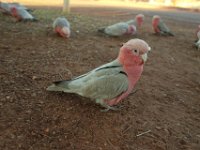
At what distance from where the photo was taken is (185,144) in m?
3.24

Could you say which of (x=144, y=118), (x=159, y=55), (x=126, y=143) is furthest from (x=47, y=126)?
(x=159, y=55)

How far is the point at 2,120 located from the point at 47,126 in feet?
1.41

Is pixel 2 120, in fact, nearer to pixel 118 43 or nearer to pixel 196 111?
pixel 196 111

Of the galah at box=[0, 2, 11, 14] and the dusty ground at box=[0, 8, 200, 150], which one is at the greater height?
the galah at box=[0, 2, 11, 14]

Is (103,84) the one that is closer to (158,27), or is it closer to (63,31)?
(63,31)

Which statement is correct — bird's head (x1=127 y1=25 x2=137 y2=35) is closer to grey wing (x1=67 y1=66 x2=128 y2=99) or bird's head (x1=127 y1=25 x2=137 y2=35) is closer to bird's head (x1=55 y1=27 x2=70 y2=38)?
bird's head (x1=55 y1=27 x2=70 y2=38)

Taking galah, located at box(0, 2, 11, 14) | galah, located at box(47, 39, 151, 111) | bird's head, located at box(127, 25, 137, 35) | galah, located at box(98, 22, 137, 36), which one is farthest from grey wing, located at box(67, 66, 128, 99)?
galah, located at box(0, 2, 11, 14)

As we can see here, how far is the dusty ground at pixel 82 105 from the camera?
10.1ft

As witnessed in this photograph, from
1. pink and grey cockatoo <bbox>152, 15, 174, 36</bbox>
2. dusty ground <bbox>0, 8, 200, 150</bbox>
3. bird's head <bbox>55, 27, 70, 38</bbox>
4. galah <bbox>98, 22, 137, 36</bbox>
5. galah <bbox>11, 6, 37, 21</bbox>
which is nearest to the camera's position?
dusty ground <bbox>0, 8, 200, 150</bbox>

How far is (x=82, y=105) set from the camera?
3596 millimetres

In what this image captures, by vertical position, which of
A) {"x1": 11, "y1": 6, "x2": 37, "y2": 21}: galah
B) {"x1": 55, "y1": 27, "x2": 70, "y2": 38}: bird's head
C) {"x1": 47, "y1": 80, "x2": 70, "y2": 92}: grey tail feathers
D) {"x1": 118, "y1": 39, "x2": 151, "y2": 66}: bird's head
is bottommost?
{"x1": 47, "y1": 80, "x2": 70, "y2": 92}: grey tail feathers

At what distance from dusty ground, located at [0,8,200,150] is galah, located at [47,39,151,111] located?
0.20m

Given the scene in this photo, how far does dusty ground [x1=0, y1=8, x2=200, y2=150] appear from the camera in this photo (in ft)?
10.1

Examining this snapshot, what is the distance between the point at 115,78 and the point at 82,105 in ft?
1.62
